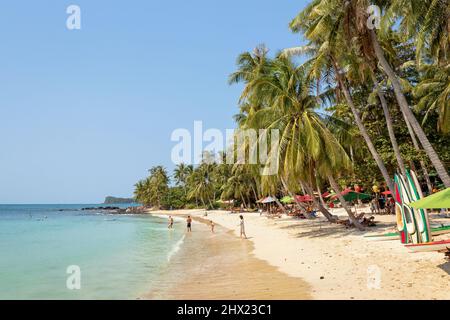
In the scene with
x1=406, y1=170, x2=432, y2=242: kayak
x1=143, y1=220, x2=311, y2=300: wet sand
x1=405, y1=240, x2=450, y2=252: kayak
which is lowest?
x1=143, y1=220, x2=311, y2=300: wet sand

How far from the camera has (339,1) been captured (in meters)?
14.4

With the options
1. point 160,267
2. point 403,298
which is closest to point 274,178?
point 160,267

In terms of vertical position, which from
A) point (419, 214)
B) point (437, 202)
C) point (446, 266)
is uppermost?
point (437, 202)

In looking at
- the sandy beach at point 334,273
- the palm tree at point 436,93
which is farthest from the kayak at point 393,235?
the palm tree at point 436,93

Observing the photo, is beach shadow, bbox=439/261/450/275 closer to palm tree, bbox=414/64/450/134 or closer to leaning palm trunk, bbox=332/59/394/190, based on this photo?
leaning palm trunk, bbox=332/59/394/190

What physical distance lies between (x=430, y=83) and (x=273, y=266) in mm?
17344

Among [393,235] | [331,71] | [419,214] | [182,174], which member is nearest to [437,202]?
[419,214]

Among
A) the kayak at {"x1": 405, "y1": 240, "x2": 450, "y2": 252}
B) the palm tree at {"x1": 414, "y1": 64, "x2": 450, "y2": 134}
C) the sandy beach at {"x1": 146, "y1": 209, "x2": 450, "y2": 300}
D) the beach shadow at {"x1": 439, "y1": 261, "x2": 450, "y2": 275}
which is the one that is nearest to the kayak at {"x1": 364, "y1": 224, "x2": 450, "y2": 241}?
the sandy beach at {"x1": 146, "y1": 209, "x2": 450, "y2": 300}

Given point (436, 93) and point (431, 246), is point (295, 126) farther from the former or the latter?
point (436, 93)

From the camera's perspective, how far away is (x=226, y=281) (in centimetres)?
1003

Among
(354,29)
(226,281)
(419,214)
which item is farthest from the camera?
(354,29)

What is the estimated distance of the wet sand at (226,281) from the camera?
8.26 meters

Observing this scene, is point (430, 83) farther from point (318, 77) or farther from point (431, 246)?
point (431, 246)

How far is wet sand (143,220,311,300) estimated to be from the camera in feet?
27.1
